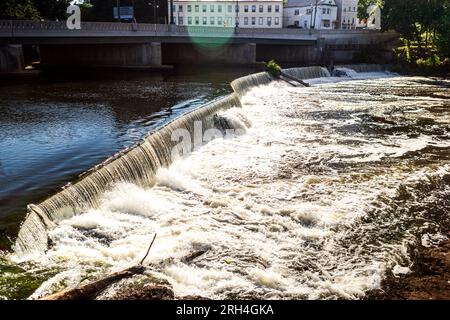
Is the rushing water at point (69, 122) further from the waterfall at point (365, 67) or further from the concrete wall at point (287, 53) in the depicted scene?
the concrete wall at point (287, 53)

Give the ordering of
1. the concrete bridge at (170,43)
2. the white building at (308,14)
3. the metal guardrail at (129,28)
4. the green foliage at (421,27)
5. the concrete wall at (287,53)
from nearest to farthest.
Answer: the metal guardrail at (129,28) < the concrete bridge at (170,43) < the green foliage at (421,27) < the concrete wall at (287,53) < the white building at (308,14)

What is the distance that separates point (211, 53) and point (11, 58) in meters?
22.5

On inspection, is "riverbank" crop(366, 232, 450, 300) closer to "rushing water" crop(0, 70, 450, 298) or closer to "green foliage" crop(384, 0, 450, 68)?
"rushing water" crop(0, 70, 450, 298)

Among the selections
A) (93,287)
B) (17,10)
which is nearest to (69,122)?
(93,287)

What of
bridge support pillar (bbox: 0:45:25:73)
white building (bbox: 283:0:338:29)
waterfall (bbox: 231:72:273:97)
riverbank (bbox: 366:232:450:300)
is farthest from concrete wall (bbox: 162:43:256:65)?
white building (bbox: 283:0:338:29)

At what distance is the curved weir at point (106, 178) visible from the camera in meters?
9.61

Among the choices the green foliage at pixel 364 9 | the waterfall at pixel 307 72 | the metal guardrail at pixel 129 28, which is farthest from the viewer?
the green foliage at pixel 364 9

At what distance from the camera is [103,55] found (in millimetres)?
43688

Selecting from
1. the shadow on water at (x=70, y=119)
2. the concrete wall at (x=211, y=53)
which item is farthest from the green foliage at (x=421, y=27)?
the shadow on water at (x=70, y=119)

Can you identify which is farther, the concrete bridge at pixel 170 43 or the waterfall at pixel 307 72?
the waterfall at pixel 307 72

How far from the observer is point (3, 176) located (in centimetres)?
1260

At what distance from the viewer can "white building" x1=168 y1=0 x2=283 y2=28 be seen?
9219 cm

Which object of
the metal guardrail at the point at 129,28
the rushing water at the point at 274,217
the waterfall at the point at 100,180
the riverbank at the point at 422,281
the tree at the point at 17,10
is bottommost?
the riverbank at the point at 422,281

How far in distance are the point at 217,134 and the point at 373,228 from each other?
11179 millimetres
